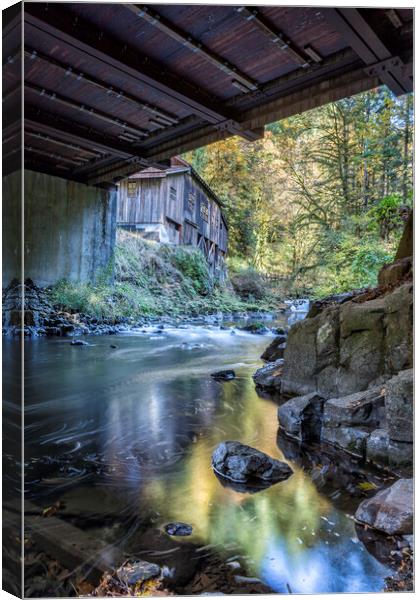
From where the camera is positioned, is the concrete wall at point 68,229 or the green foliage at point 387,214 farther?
the concrete wall at point 68,229

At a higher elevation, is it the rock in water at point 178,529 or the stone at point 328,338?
the stone at point 328,338

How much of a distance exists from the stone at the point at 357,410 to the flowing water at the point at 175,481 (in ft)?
1.63

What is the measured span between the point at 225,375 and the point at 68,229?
2462mm

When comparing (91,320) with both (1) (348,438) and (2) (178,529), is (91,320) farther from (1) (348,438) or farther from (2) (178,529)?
(2) (178,529)

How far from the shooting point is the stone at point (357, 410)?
9.29 ft

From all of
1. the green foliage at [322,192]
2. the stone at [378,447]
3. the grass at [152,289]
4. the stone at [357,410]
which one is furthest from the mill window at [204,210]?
the stone at [378,447]

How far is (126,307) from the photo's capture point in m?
5.37

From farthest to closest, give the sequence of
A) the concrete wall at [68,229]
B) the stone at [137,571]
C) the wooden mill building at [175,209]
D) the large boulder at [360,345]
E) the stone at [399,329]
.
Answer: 1. the wooden mill building at [175,209]
2. the concrete wall at [68,229]
3. the large boulder at [360,345]
4. the stone at [399,329]
5. the stone at [137,571]

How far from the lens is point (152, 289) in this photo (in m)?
5.69

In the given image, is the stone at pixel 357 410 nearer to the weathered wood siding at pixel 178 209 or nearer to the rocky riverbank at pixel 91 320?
the rocky riverbank at pixel 91 320

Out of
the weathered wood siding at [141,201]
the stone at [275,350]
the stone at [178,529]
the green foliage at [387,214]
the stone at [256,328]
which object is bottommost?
the stone at [178,529]

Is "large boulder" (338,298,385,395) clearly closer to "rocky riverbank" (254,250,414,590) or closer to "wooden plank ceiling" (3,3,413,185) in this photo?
"rocky riverbank" (254,250,414,590)

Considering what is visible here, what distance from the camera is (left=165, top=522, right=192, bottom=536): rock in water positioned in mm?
1837

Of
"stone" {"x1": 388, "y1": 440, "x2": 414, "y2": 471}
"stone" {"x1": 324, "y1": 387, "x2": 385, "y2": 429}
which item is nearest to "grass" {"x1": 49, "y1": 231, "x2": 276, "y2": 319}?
"stone" {"x1": 324, "y1": 387, "x2": 385, "y2": 429}
